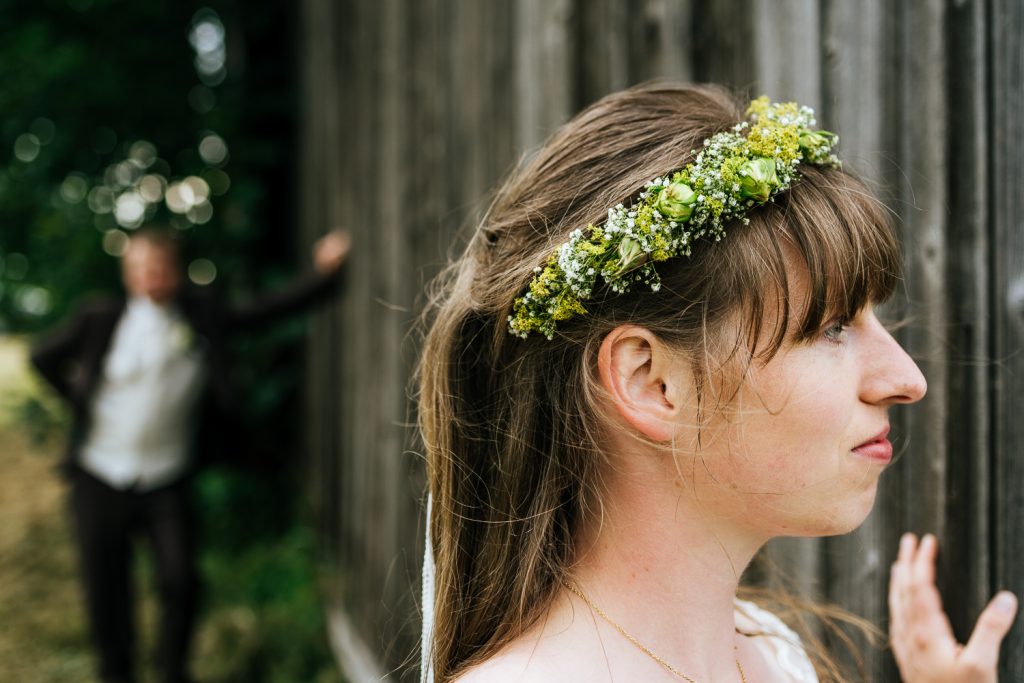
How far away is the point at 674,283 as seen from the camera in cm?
125

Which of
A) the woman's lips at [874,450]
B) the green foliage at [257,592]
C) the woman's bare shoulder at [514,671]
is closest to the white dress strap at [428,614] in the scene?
the woman's bare shoulder at [514,671]

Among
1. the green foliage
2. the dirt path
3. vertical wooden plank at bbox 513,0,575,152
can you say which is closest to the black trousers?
the green foliage

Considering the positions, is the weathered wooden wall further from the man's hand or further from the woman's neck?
the man's hand

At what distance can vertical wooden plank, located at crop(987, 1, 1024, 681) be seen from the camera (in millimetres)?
1325

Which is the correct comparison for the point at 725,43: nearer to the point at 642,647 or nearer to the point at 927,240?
the point at 927,240

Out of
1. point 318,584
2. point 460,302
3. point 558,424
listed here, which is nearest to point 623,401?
point 558,424

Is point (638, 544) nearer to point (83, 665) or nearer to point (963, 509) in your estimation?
point (963, 509)

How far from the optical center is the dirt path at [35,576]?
499 centimetres

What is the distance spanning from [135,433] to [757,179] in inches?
156

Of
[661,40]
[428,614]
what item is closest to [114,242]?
[661,40]

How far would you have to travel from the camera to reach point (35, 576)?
6301mm

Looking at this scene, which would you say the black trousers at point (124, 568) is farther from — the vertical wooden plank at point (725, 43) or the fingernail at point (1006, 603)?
the fingernail at point (1006, 603)

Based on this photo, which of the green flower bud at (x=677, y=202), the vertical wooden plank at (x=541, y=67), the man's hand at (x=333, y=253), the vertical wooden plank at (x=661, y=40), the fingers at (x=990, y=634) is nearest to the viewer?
the green flower bud at (x=677, y=202)

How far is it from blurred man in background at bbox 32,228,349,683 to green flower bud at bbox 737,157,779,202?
151 inches
